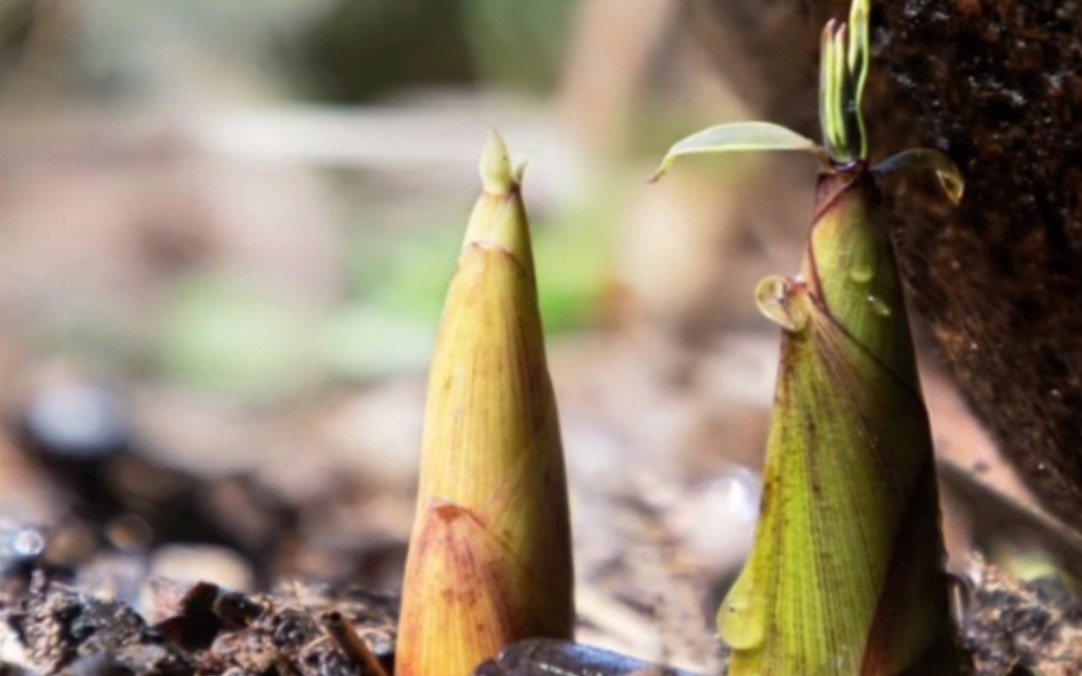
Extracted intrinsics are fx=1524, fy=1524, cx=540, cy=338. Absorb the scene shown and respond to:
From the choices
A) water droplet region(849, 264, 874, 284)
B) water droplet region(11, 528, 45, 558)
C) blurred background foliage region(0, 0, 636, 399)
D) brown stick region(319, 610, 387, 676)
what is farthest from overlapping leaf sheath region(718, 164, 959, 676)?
blurred background foliage region(0, 0, 636, 399)

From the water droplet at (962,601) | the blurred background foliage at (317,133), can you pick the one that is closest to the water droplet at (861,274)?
the water droplet at (962,601)

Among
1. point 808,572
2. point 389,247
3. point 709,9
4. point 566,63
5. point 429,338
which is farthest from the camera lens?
point 566,63

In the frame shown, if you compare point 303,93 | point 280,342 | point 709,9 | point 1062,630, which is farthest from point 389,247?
point 1062,630

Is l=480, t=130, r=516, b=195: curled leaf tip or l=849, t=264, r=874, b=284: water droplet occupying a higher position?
l=480, t=130, r=516, b=195: curled leaf tip

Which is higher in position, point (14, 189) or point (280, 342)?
point (14, 189)

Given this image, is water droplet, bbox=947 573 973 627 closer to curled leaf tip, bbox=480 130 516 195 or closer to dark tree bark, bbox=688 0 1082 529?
dark tree bark, bbox=688 0 1082 529

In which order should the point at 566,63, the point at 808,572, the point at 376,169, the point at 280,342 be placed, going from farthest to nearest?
1. the point at 376,169
2. the point at 566,63
3. the point at 280,342
4. the point at 808,572

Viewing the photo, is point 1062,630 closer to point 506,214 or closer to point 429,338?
point 506,214
